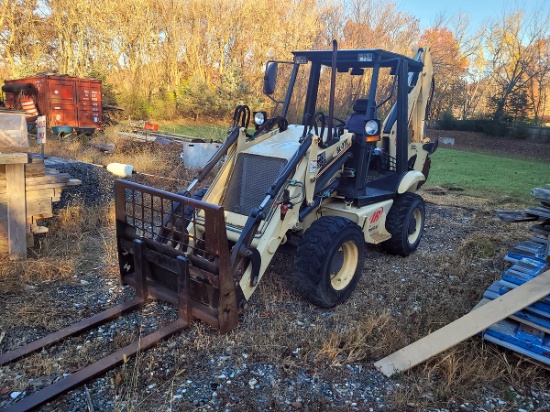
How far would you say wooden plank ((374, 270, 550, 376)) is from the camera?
337 centimetres

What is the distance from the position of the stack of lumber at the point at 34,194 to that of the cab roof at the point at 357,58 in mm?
3535

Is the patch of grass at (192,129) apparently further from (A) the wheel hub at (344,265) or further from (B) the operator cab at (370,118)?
(A) the wheel hub at (344,265)

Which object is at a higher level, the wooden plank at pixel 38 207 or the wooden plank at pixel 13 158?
the wooden plank at pixel 13 158

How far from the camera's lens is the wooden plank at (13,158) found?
4.87m

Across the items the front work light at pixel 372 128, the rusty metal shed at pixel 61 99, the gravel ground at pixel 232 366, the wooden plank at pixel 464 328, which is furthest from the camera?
the rusty metal shed at pixel 61 99

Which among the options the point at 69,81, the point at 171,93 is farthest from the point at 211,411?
the point at 171,93

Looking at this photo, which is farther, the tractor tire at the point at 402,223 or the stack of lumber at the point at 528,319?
the tractor tire at the point at 402,223

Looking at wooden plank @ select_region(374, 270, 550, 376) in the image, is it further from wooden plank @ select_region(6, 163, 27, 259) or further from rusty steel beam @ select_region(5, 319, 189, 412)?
wooden plank @ select_region(6, 163, 27, 259)

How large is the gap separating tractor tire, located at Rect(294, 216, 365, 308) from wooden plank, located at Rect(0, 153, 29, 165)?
3321mm

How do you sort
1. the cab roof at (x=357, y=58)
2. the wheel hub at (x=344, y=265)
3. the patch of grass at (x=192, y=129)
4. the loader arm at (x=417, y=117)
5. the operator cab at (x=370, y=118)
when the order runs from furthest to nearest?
the patch of grass at (x=192, y=129)
the loader arm at (x=417, y=117)
the cab roof at (x=357, y=58)
the operator cab at (x=370, y=118)
the wheel hub at (x=344, y=265)

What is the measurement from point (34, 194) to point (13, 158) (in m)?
0.65

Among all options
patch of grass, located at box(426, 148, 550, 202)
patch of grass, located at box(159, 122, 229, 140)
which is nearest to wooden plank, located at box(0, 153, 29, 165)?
patch of grass, located at box(426, 148, 550, 202)

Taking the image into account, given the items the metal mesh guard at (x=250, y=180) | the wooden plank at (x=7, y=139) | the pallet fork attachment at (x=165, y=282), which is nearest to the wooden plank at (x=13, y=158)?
the wooden plank at (x=7, y=139)

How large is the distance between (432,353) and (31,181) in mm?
4874
